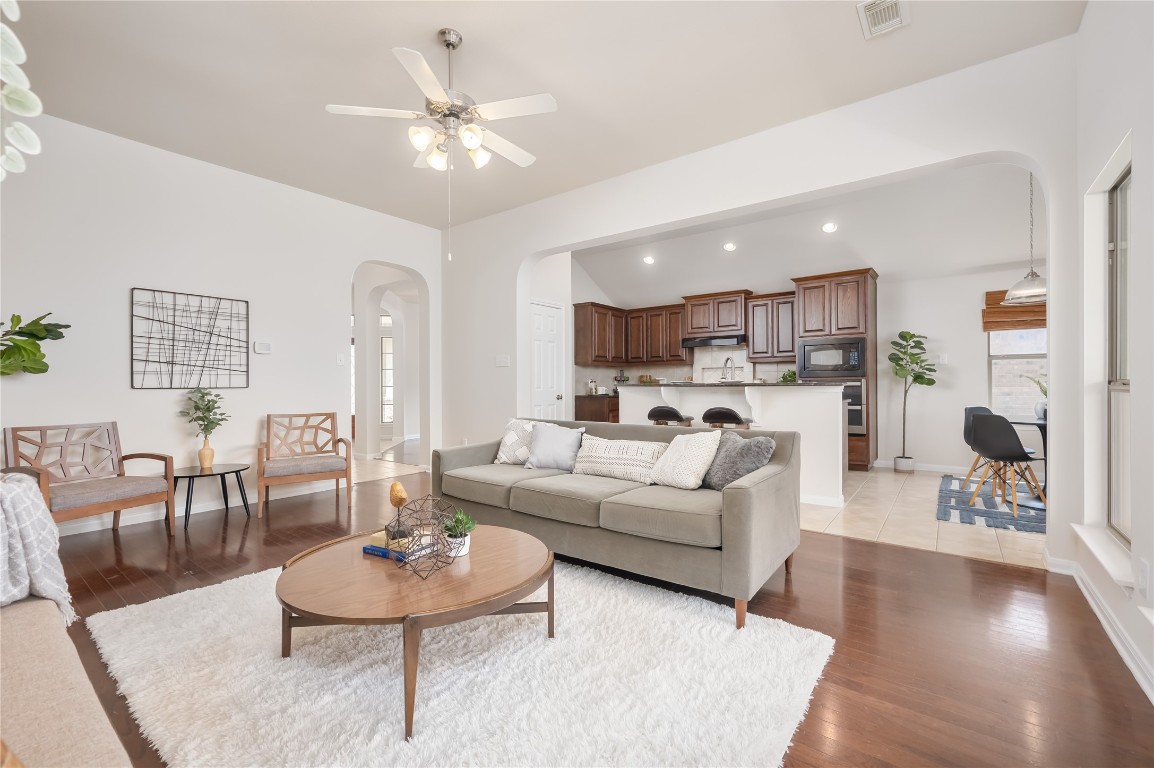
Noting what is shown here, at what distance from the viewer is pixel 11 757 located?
2.12ft

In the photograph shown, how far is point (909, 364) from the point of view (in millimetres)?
6523

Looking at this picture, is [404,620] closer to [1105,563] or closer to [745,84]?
[1105,563]

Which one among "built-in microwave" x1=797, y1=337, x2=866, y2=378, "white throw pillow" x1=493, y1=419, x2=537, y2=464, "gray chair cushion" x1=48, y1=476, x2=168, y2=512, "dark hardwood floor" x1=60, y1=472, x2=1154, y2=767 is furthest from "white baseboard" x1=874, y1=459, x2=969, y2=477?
"gray chair cushion" x1=48, y1=476, x2=168, y2=512

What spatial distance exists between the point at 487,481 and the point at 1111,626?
3.06m

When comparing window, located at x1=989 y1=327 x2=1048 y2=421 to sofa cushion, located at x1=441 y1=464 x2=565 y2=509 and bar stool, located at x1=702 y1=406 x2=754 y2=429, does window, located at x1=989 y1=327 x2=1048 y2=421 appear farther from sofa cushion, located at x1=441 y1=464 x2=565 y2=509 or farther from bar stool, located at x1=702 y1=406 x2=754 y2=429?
sofa cushion, located at x1=441 y1=464 x2=565 y2=509

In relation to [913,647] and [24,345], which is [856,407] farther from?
[24,345]

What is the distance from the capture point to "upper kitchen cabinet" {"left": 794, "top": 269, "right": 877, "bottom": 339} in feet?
20.9

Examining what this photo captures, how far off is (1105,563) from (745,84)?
307 centimetres

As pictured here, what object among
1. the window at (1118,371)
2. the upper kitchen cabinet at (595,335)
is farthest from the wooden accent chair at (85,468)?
the window at (1118,371)

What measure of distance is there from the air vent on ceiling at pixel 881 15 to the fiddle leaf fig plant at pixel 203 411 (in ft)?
16.8

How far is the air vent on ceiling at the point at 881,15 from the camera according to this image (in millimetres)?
2682

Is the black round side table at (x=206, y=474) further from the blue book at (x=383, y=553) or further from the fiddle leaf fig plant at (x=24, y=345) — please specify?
the blue book at (x=383, y=553)

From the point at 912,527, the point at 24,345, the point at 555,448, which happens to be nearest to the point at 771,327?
A: the point at 912,527

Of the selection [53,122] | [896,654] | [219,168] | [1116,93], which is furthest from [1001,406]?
[53,122]
